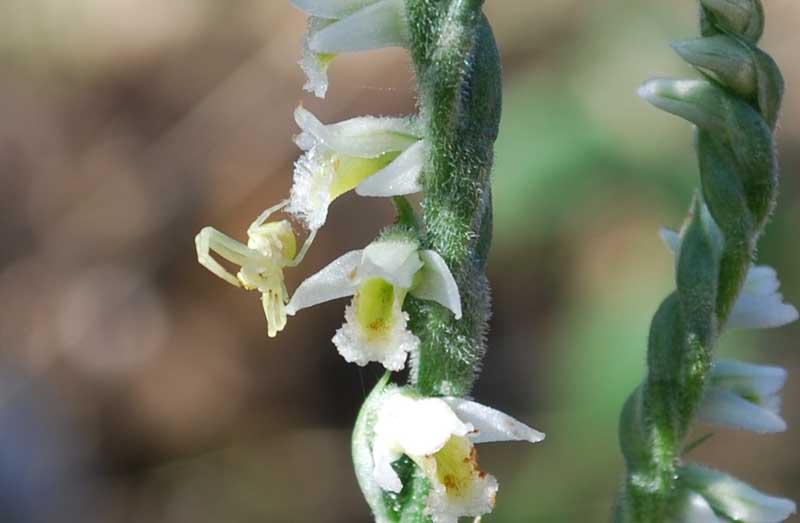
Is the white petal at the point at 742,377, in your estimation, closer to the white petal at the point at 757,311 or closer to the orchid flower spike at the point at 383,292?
the white petal at the point at 757,311

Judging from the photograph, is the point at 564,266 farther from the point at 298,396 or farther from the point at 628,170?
the point at 298,396

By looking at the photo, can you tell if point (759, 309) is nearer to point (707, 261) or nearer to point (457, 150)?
point (707, 261)

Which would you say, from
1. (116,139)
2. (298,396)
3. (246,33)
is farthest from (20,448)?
(246,33)

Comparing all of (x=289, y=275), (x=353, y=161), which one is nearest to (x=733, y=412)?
(x=353, y=161)

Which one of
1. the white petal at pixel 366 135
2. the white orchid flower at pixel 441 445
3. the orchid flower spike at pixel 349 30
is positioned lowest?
the white orchid flower at pixel 441 445

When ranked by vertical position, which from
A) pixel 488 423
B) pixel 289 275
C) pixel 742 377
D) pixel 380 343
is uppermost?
pixel 380 343

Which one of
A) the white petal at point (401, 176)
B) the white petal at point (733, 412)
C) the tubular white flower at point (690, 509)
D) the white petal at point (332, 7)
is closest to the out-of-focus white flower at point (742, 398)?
the white petal at point (733, 412)
